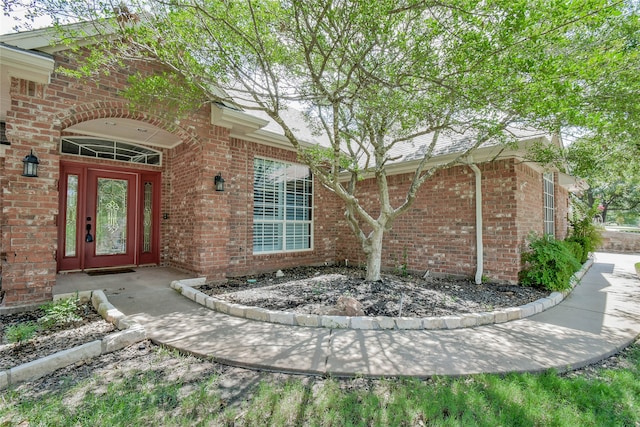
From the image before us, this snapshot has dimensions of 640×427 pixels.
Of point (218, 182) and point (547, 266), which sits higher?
point (218, 182)

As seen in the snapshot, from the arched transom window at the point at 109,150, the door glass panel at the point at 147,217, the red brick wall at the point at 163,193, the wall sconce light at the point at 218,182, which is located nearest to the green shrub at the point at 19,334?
the red brick wall at the point at 163,193

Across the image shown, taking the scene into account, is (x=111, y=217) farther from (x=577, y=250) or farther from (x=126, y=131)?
(x=577, y=250)

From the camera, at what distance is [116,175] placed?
7.11 meters

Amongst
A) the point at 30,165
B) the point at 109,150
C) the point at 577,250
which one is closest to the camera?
the point at 30,165

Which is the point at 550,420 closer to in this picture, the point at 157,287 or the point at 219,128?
the point at 157,287

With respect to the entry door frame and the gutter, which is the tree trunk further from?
the entry door frame

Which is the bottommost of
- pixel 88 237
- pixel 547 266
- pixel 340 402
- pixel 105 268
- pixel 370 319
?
pixel 340 402

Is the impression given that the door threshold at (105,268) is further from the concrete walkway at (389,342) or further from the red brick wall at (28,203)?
the red brick wall at (28,203)

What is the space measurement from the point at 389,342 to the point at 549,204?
9052 mm

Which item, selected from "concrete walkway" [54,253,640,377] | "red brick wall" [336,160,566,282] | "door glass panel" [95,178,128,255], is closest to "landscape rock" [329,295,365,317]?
"concrete walkway" [54,253,640,377]

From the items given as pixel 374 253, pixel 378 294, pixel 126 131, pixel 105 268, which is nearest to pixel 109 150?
pixel 126 131

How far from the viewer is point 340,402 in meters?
2.30

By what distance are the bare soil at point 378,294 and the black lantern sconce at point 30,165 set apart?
3097 millimetres

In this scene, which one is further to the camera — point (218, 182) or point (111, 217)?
point (111, 217)
